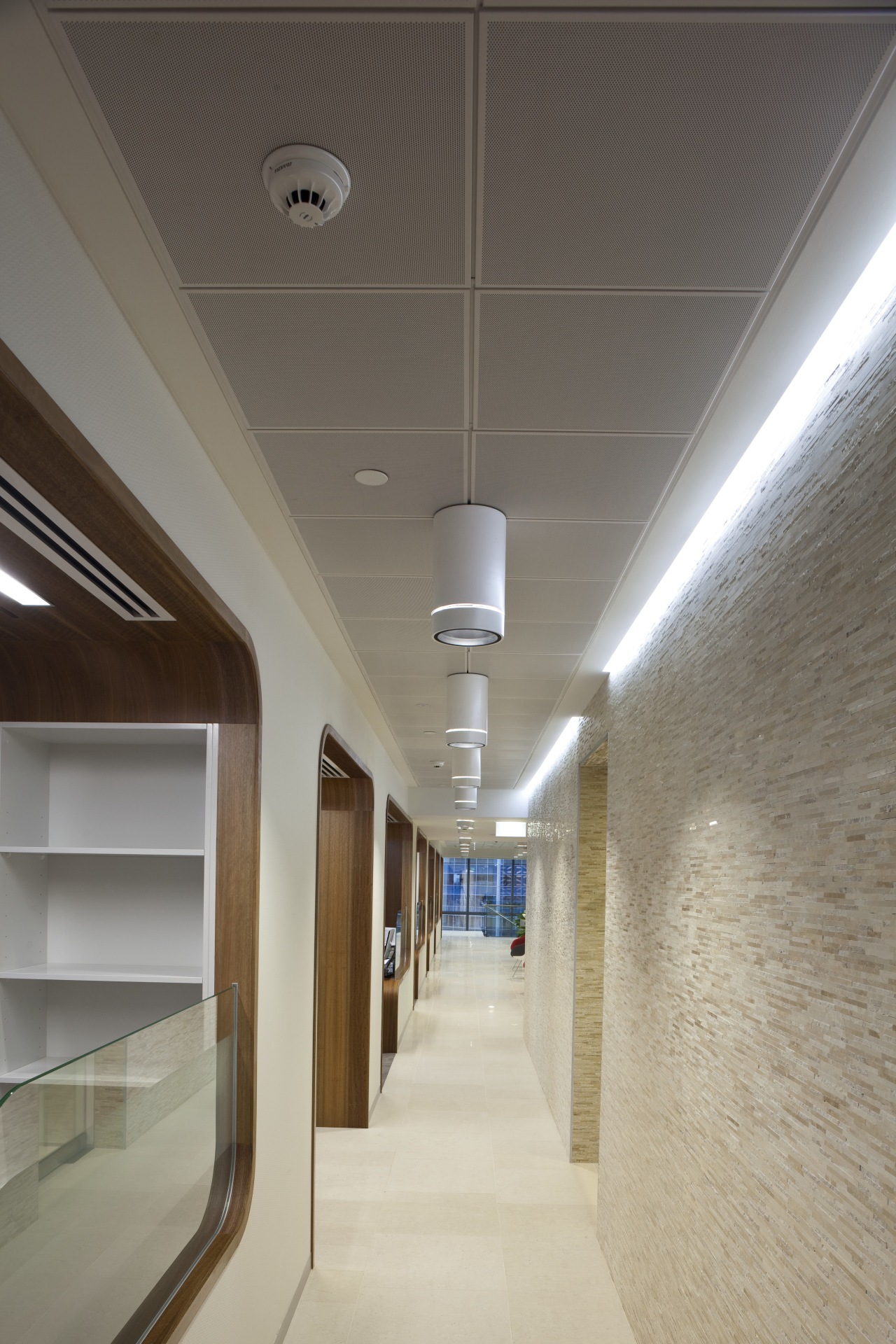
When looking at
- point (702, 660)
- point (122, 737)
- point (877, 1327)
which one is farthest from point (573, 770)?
point (877, 1327)

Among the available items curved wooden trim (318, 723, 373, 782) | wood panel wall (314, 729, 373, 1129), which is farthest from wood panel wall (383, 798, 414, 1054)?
curved wooden trim (318, 723, 373, 782)

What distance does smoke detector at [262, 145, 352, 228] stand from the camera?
1.48 meters

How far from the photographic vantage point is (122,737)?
3.24 meters

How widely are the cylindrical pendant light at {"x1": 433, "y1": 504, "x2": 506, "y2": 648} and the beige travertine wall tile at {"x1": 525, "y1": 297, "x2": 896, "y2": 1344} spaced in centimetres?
72

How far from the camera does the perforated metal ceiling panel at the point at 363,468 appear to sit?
250 centimetres

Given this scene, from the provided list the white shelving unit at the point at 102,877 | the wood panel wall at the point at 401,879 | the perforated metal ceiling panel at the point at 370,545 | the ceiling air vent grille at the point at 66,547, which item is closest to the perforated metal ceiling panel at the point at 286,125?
the ceiling air vent grille at the point at 66,547

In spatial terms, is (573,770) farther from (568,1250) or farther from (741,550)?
(741,550)

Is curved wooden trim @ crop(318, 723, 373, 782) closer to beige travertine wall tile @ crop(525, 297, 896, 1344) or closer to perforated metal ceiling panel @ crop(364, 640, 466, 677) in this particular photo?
perforated metal ceiling panel @ crop(364, 640, 466, 677)

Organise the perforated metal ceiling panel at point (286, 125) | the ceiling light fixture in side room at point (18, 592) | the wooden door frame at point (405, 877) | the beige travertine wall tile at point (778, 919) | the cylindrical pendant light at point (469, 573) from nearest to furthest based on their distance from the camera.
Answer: the perforated metal ceiling panel at point (286, 125)
the beige travertine wall tile at point (778, 919)
the ceiling light fixture in side room at point (18, 592)
the cylindrical pendant light at point (469, 573)
the wooden door frame at point (405, 877)

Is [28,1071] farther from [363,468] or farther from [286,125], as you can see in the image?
[286,125]

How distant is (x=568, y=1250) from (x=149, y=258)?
5073 mm

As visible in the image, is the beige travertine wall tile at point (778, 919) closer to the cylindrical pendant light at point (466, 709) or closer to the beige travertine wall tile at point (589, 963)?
the cylindrical pendant light at point (466, 709)

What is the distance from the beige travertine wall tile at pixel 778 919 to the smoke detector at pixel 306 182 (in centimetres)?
108

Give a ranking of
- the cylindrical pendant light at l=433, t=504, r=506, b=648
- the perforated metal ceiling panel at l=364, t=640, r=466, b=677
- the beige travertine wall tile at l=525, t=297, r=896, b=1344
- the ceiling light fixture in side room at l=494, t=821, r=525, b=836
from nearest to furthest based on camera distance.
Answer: the beige travertine wall tile at l=525, t=297, r=896, b=1344
the cylindrical pendant light at l=433, t=504, r=506, b=648
the perforated metal ceiling panel at l=364, t=640, r=466, b=677
the ceiling light fixture in side room at l=494, t=821, r=525, b=836
